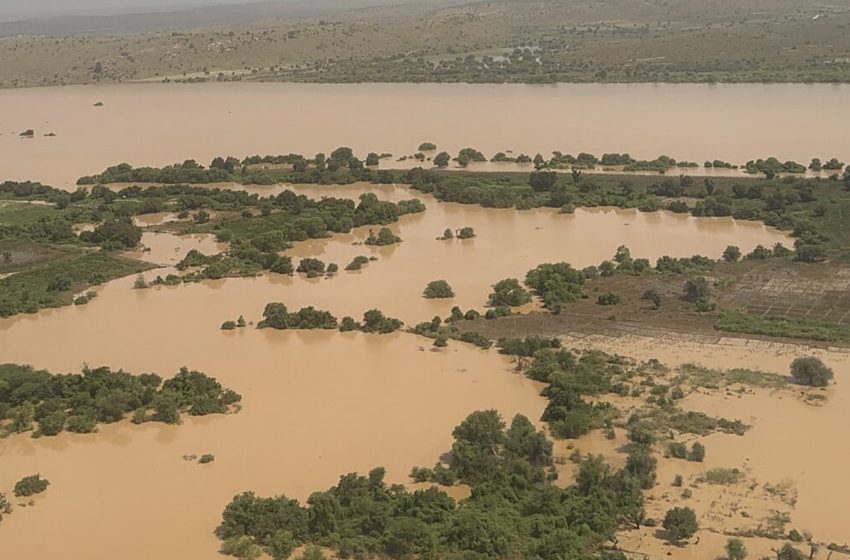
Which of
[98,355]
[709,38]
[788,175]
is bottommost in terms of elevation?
[98,355]

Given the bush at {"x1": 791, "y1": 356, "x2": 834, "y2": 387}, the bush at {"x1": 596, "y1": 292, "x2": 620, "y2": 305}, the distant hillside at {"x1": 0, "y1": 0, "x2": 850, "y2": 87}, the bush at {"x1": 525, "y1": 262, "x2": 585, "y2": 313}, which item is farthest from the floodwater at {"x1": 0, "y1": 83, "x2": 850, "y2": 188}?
the bush at {"x1": 791, "y1": 356, "x2": 834, "y2": 387}

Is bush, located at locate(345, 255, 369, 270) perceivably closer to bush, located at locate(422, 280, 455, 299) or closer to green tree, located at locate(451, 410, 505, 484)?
bush, located at locate(422, 280, 455, 299)

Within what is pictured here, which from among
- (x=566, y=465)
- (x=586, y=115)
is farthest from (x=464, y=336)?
(x=586, y=115)

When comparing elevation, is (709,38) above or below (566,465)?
above

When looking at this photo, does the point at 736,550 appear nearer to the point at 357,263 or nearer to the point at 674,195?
the point at 357,263

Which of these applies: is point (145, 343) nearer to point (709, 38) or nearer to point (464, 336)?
point (464, 336)

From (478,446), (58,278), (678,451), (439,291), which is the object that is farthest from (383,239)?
(678,451)
